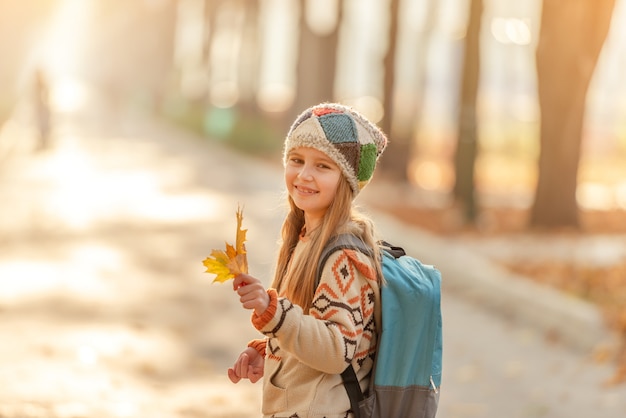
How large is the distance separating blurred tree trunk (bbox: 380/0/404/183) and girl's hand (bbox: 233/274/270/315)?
2249cm

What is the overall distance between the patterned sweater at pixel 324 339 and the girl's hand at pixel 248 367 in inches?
7.4

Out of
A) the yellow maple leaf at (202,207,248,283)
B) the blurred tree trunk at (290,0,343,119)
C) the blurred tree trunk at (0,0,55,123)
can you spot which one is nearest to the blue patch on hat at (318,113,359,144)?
the yellow maple leaf at (202,207,248,283)

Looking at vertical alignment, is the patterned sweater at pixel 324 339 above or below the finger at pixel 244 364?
above

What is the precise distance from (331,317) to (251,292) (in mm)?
288

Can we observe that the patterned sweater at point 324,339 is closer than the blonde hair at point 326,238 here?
Yes

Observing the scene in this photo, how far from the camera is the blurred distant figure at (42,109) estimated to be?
98.0ft

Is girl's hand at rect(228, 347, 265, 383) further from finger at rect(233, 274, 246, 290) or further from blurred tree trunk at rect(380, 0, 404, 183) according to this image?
blurred tree trunk at rect(380, 0, 404, 183)

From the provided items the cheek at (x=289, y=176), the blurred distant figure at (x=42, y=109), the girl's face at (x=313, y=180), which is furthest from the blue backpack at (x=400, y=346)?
the blurred distant figure at (x=42, y=109)

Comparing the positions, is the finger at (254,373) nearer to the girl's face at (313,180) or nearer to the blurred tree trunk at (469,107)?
the girl's face at (313,180)

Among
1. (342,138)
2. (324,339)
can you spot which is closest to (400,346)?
(324,339)

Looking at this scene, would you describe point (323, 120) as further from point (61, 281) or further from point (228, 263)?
point (61, 281)

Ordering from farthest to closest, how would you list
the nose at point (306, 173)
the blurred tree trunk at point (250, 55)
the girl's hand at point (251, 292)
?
the blurred tree trunk at point (250, 55), the nose at point (306, 173), the girl's hand at point (251, 292)

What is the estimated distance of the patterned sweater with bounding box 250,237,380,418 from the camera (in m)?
3.59

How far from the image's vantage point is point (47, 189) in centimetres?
2083
